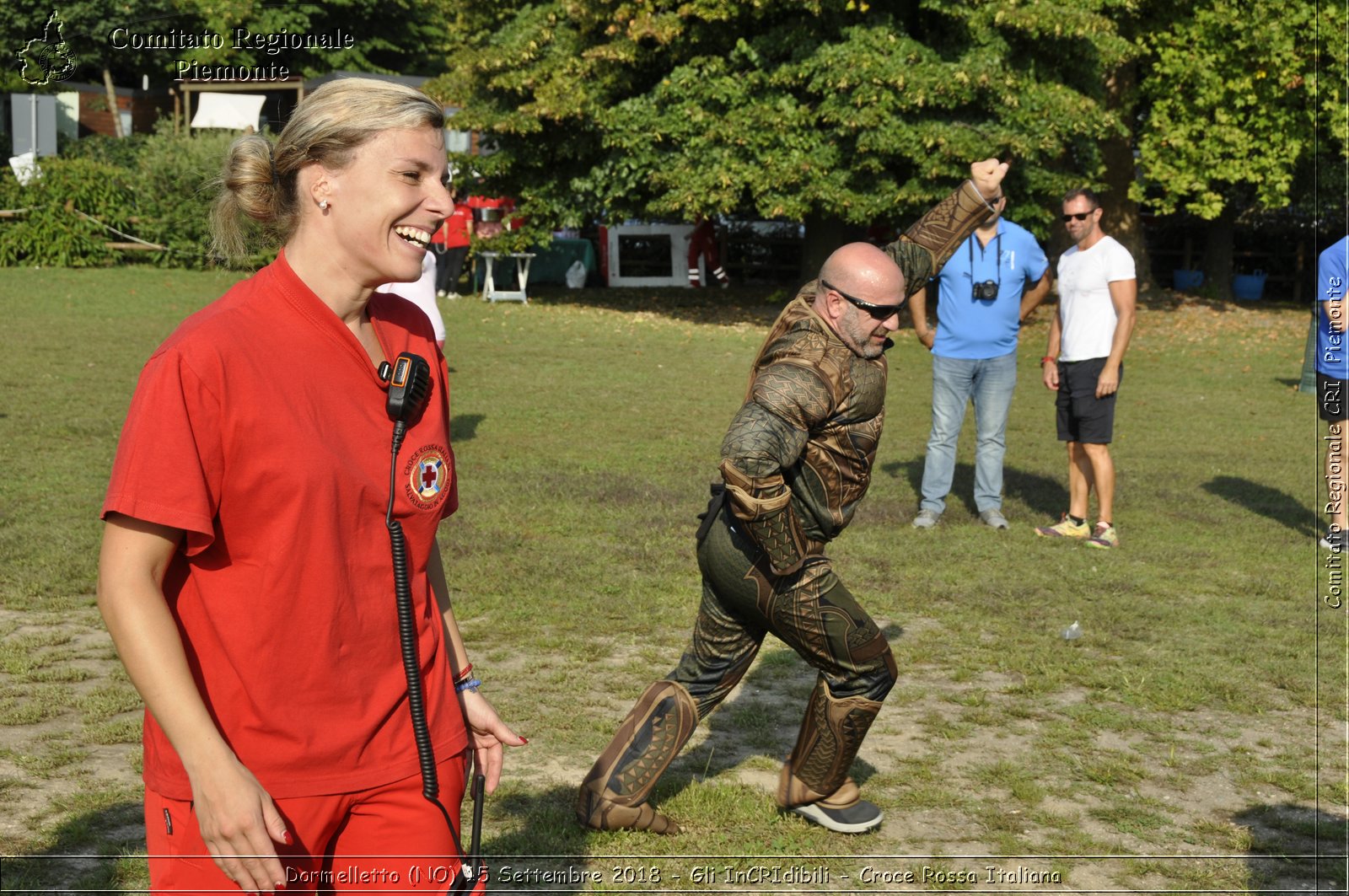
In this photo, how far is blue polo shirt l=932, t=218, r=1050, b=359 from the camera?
31.8 ft

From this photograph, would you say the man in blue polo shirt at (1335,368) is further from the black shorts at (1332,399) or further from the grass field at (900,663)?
the grass field at (900,663)

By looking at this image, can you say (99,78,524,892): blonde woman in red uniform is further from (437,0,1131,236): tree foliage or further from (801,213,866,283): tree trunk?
(801,213,866,283): tree trunk

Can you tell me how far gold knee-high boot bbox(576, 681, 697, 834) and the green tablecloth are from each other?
2542 centimetres

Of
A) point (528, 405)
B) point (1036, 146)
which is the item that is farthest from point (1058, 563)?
point (1036, 146)

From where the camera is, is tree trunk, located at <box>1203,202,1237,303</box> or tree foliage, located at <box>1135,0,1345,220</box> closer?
tree foliage, located at <box>1135,0,1345,220</box>

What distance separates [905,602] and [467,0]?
21569 millimetres

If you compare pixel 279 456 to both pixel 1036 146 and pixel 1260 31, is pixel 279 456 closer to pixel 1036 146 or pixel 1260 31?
pixel 1036 146

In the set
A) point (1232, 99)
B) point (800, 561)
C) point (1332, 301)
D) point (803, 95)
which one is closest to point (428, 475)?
point (800, 561)

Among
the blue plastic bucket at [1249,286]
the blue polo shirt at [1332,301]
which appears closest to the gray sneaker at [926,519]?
the blue polo shirt at [1332,301]

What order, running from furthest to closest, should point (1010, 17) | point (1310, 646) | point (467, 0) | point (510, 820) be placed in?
1. point (467, 0)
2. point (1010, 17)
3. point (1310, 646)
4. point (510, 820)

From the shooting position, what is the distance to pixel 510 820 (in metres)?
4.98

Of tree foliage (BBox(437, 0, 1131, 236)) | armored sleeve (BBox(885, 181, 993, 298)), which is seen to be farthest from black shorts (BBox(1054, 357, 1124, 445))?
tree foliage (BBox(437, 0, 1131, 236))

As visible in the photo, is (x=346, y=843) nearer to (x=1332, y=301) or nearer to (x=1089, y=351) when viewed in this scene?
(x=1089, y=351)

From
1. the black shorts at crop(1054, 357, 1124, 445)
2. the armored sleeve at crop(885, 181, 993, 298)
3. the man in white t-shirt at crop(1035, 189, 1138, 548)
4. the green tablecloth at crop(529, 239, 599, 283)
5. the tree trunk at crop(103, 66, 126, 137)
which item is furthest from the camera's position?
the tree trunk at crop(103, 66, 126, 137)
